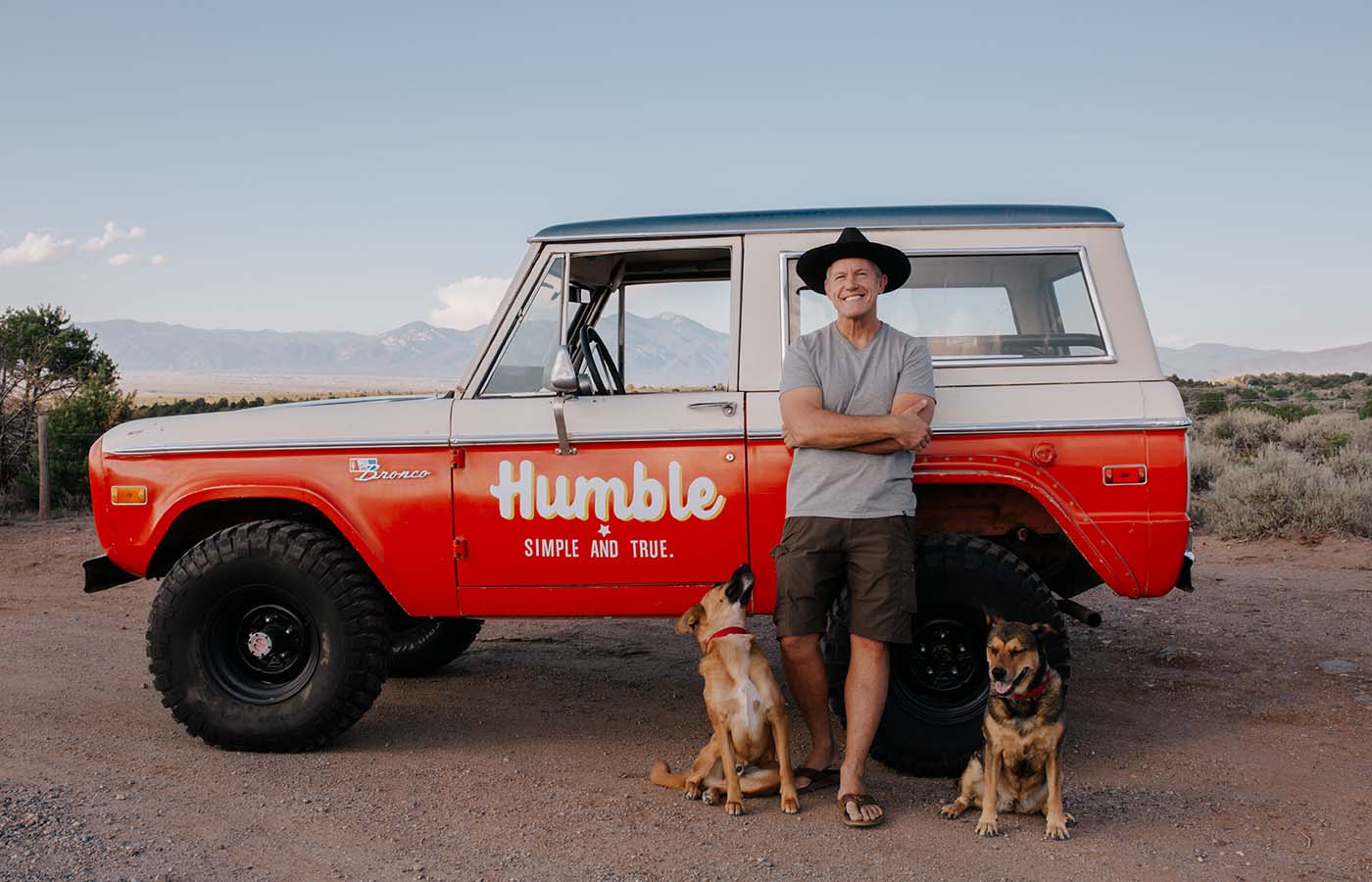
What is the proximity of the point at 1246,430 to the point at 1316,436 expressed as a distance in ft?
4.54

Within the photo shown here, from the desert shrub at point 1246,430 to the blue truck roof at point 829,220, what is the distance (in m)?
13.3

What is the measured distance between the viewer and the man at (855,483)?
421 cm

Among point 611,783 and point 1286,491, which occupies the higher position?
point 1286,491

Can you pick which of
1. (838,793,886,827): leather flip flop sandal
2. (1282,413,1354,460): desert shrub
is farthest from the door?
(1282,413,1354,460): desert shrub

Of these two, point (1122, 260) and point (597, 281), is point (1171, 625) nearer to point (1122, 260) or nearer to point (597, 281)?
point (1122, 260)

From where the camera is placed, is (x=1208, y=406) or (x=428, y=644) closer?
(x=428, y=644)

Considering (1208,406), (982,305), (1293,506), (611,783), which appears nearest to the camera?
(611,783)

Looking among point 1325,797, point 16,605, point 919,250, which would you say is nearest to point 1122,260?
point 919,250

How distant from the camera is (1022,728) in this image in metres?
4.00

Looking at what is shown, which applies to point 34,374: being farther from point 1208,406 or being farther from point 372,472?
point 1208,406

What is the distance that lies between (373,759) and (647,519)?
167cm

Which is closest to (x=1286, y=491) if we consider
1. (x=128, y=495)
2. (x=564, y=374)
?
(x=564, y=374)

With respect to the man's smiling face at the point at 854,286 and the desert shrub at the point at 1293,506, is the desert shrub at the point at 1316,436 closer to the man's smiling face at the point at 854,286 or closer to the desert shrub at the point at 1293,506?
the desert shrub at the point at 1293,506

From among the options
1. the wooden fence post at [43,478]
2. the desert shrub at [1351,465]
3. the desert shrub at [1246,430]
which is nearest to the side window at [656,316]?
the desert shrub at [1351,465]
